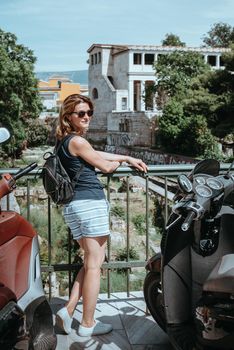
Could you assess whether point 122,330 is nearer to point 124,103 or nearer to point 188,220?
point 188,220

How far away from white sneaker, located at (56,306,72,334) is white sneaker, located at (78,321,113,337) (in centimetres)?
7

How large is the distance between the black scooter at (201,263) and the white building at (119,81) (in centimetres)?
4068

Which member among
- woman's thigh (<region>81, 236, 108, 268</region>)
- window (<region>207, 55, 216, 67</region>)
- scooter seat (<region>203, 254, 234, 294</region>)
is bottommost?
woman's thigh (<region>81, 236, 108, 268</region>)

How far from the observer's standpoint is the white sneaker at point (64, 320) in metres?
3.07

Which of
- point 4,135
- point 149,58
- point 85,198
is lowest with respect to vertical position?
point 85,198

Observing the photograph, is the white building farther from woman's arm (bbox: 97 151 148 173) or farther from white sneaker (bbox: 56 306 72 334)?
white sneaker (bbox: 56 306 72 334)

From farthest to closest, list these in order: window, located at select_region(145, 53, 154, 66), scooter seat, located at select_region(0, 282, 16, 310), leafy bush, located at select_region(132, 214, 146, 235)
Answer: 1. window, located at select_region(145, 53, 154, 66)
2. leafy bush, located at select_region(132, 214, 146, 235)
3. scooter seat, located at select_region(0, 282, 16, 310)

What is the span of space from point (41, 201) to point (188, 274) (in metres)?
15.4

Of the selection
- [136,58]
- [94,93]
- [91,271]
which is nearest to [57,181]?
[91,271]

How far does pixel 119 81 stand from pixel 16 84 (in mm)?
28297

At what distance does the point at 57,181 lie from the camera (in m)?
2.86

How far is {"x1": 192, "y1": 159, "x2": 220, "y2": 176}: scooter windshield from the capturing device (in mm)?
2525

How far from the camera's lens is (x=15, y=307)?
2.05 meters

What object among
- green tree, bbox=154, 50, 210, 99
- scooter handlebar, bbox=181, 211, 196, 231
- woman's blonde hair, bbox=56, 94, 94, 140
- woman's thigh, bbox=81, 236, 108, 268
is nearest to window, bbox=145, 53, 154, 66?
green tree, bbox=154, 50, 210, 99
